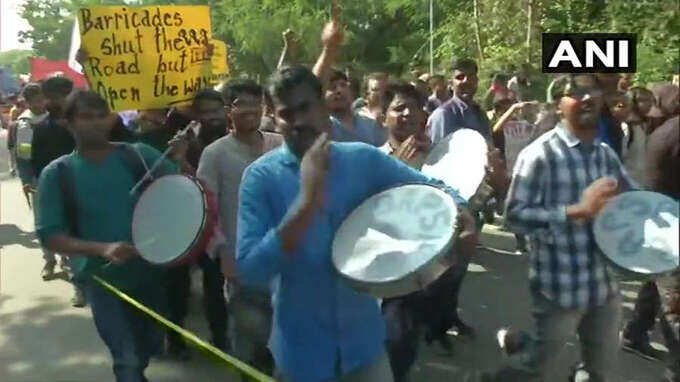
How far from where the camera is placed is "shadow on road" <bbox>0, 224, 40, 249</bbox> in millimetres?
5664

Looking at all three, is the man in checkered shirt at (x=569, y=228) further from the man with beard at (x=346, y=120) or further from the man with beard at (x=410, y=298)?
the man with beard at (x=346, y=120)

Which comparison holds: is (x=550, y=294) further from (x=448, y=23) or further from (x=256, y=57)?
(x=256, y=57)

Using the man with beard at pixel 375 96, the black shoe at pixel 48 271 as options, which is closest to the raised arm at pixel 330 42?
the man with beard at pixel 375 96

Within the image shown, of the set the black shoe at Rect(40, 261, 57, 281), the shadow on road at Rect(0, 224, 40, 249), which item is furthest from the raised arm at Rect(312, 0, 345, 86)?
the shadow on road at Rect(0, 224, 40, 249)

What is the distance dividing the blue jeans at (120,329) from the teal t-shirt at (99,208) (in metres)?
0.05

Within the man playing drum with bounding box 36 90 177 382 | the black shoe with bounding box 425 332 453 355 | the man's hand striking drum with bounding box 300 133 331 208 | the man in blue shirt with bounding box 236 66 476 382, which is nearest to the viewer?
the man's hand striking drum with bounding box 300 133 331 208

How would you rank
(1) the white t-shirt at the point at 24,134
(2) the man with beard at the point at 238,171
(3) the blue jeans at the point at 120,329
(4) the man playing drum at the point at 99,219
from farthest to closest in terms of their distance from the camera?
(1) the white t-shirt at the point at 24,134
(2) the man with beard at the point at 238,171
(3) the blue jeans at the point at 120,329
(4) the man playing drum at the point at 99,219

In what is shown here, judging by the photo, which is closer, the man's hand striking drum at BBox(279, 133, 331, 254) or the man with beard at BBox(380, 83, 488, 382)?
the man's hand striking drum at BBox(279, 133, 331, 254)

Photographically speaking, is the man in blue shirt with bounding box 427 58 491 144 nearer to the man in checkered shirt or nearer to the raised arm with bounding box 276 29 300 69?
the man in checkered shirt

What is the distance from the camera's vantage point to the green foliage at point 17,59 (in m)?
3.09

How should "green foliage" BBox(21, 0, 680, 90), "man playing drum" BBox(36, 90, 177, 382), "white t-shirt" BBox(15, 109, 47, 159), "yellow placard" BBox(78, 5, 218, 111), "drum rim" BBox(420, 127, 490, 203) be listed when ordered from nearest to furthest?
"green foliage" BBox(21, 0, 680, 90) < "drum rim" BBox(420, 127, 490, 203) < "man playing drum" BBox(36, 90, 177, 382) < "yellow placard" BBox(78, 5, 218, 111) < "white t-shirt" BBox(15, 109, 47, 159)

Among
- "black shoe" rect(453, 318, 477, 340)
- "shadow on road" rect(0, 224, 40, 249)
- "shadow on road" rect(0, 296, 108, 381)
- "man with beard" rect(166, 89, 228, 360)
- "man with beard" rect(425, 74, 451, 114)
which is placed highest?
"man with beard" rect(425, 74, 451, 114)

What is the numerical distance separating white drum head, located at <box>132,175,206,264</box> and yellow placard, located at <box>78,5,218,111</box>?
24.4 inches

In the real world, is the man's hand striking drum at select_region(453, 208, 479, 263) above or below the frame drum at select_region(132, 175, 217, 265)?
above
